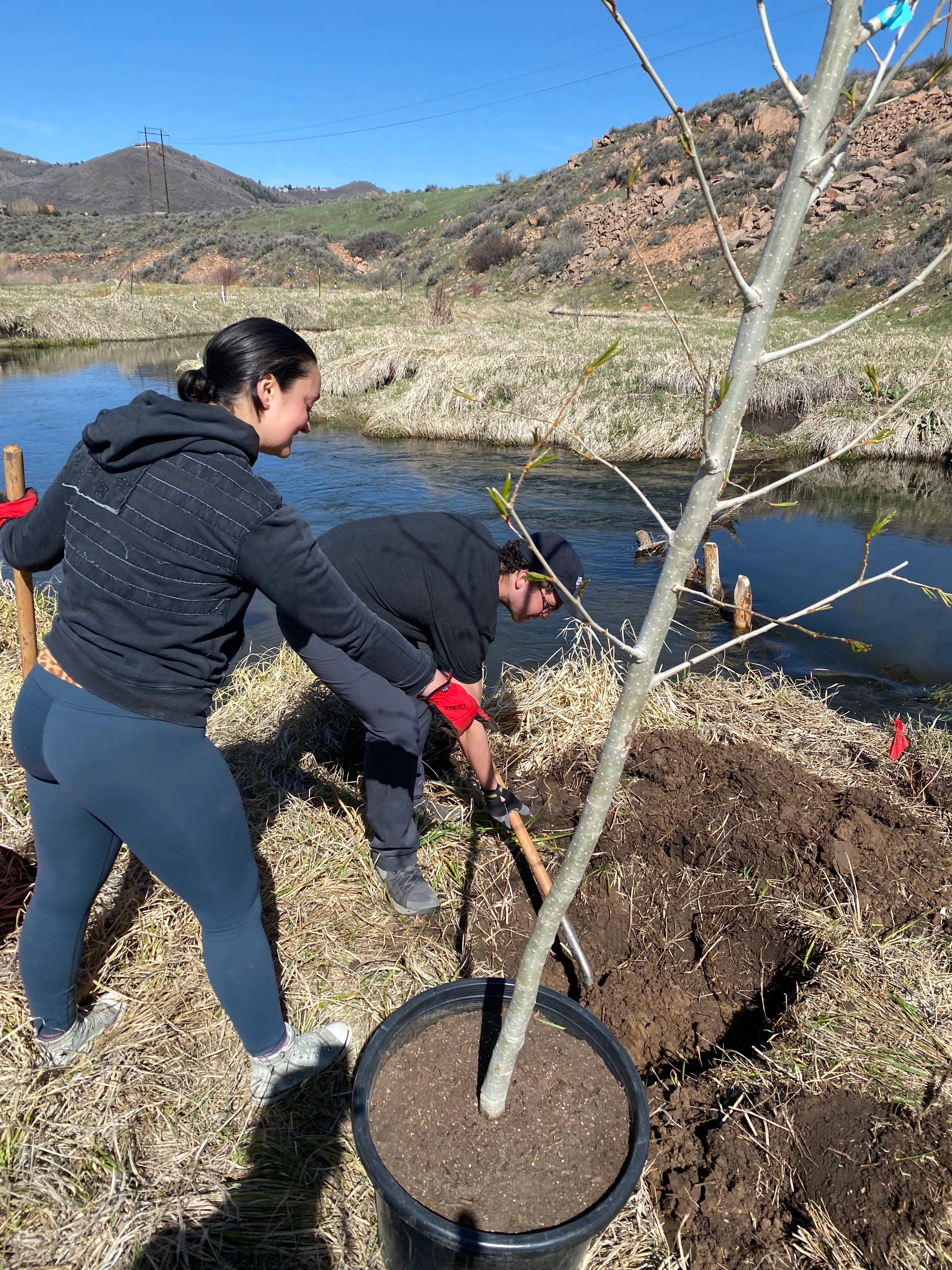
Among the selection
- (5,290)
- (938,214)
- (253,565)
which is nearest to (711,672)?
(253,565)

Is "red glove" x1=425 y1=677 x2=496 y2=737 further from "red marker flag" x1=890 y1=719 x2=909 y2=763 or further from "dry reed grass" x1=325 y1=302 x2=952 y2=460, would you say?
"dry reed grass" x1=325 y1=302 x2=952 y2=460

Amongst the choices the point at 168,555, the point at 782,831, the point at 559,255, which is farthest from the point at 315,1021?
the point at 559,255

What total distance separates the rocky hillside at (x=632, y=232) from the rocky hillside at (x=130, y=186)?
49837 mm

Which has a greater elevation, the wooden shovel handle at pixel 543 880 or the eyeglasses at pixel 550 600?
the eyeglasses at pixel 550 600

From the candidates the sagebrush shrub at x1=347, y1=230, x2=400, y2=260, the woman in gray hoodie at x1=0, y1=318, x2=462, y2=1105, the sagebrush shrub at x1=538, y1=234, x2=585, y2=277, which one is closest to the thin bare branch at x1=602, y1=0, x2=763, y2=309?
the woman in gray hoodie at x1=0, y1=318, x2=462, y2=1105

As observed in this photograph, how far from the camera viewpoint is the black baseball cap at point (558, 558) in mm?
2619

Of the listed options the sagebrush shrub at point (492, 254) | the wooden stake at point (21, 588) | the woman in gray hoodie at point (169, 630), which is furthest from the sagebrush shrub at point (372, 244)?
the woman in gray hoodie at point (169, 630)

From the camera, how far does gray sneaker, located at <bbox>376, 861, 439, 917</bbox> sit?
2939mm

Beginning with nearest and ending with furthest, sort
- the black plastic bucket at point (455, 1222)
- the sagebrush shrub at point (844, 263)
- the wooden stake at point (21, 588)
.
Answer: the black plastic bucket at point (455, 1222) → the wooden stake at point (21, 588) → the sagebrush shrub at point (844, 263)

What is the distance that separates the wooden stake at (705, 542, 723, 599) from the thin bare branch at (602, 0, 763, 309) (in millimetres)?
5726

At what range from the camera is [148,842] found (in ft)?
5.77

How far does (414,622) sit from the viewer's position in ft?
9.27

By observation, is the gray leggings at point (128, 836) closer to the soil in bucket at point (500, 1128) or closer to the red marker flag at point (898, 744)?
the soil in bucket at point (500, 1128)

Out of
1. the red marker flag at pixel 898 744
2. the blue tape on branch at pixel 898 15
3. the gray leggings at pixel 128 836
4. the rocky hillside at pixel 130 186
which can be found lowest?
the red marker flag at pixel 898 744
